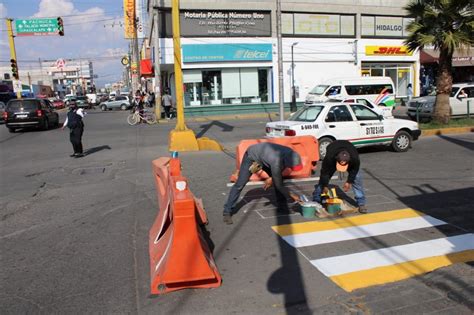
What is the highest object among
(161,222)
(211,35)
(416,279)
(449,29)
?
(211,35)

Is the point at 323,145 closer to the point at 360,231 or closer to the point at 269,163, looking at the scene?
the point at 360,231

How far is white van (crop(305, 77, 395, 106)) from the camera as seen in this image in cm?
2375

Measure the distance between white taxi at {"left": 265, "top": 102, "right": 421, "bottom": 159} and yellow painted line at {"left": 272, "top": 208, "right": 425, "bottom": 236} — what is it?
496cm

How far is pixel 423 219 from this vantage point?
6.79m

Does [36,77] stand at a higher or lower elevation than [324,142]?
higher

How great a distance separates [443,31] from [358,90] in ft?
24.9

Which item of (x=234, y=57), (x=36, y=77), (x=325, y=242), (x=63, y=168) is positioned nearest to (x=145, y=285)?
(x=325, y=242)

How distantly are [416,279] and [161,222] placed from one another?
10.3ft

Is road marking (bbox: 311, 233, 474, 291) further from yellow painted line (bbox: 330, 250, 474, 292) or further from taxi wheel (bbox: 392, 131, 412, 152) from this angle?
taxi wheel (bbox: 392, 131, 412, 152)

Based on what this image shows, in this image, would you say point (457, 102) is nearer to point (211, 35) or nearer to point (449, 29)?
point (449, 29)

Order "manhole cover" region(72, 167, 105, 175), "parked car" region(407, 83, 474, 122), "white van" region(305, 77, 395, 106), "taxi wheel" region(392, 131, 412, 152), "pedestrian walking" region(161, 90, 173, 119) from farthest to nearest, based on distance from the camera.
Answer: "pedestrian walking" region(161, 90, 173, 119) < "white van" region(305, 77, 395, 106) < "parked car" region(407, 83, 474, 122) < "taxi wheel" region(392, 131, 412, 152) < "manhole cover" region(72, 167, 105, 175)

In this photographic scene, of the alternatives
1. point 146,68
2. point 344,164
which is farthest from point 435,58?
point 344,164

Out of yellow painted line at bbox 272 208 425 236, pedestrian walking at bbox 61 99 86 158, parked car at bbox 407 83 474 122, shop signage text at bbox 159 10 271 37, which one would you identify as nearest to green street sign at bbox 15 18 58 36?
shop signage text at bbox 159 10 271 37

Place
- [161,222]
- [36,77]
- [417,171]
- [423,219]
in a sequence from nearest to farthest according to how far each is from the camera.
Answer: [161,222]
[423,219]
[417,171]
[36,77]
